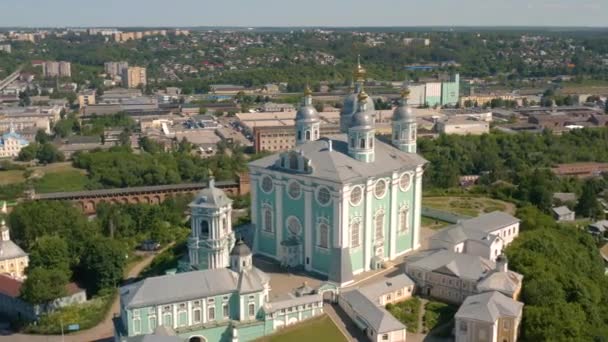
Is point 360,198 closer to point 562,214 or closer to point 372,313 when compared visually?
point 372,313

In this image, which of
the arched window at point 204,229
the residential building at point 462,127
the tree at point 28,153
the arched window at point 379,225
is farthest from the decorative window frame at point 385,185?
the tree at point 28,153

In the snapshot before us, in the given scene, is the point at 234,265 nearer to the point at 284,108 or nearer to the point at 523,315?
the point at 523,315

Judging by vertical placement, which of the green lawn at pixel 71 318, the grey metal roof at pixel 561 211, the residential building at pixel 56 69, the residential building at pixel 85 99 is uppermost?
the residential building at pixel 56 69

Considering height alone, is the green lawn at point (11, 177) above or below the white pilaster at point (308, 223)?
below

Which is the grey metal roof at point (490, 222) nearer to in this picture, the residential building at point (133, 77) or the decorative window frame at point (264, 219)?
the decorative window frame at point (264, 219)

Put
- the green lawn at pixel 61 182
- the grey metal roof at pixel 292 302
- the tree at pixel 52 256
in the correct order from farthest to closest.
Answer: the green lawn at pixel 61 182
the tree at pixel 52 256
the grey metal roof at pixel 292 302

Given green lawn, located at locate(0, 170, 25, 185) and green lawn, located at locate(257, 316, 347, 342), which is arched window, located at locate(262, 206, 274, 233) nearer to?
green lawn, located at locate(257, 316, 347, 342)
